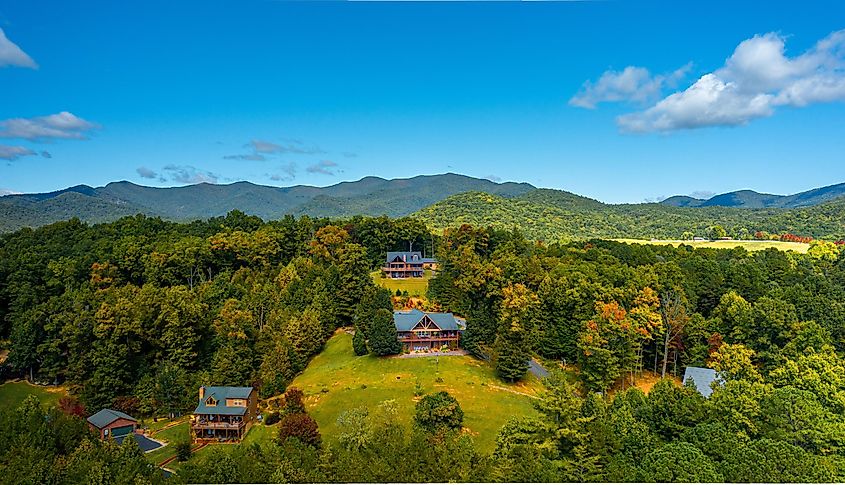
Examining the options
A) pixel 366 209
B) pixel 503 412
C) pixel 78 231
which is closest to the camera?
pixel 503 412

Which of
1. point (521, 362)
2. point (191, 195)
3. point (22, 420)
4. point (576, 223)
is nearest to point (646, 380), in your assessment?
point (521, 362)

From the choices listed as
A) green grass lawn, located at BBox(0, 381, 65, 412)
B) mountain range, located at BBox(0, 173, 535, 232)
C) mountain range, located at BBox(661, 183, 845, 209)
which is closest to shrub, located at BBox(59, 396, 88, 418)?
green grass lawn, located at BBox(0, 381, 65, 412)

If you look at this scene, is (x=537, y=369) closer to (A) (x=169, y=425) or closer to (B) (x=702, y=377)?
(B) (x=702, y=377)

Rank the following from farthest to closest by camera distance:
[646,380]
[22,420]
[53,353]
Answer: [53,353], [646,380], [22,420]

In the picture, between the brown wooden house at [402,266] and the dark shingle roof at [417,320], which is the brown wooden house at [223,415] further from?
the brown wooden house at [402,266]

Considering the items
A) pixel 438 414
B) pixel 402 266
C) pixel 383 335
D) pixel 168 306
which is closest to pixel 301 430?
pixel 438 414

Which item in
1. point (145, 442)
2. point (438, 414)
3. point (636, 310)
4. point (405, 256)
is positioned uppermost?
point (405, 256)

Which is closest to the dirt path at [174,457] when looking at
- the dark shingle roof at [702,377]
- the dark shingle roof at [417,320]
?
the dark shingle roof at [417,320]

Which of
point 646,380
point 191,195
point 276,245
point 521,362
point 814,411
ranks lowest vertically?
point 646,380

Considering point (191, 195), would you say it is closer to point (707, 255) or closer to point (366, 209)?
point (366, 209)
